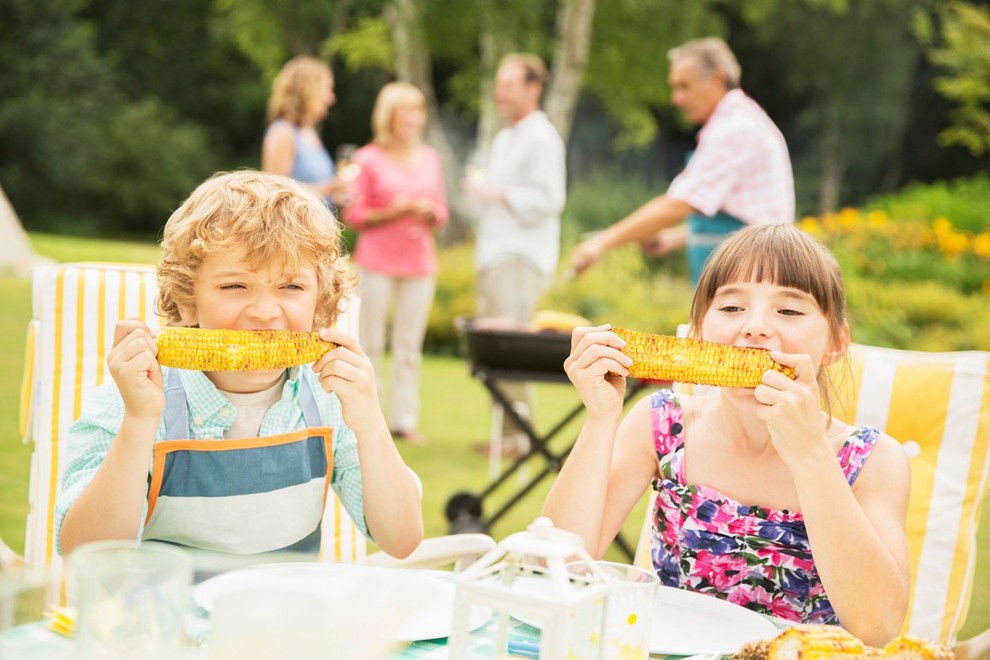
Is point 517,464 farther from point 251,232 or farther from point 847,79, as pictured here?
point 847,79

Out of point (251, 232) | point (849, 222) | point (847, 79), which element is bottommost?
point (251, 232)

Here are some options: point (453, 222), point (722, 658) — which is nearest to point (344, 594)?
point (722, 658)

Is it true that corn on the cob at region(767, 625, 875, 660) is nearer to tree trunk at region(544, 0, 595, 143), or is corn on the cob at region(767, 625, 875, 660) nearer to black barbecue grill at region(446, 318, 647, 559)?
black barbecue grill at region(446, 318, 647, 559)

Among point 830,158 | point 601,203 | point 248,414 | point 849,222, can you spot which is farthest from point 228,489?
point 830,158

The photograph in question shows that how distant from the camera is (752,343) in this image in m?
2.12

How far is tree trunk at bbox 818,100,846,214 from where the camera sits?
85.4 ft

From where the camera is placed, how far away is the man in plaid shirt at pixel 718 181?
506 cm

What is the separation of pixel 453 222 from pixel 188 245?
14562 millimetres

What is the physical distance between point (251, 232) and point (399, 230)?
516 centimetres

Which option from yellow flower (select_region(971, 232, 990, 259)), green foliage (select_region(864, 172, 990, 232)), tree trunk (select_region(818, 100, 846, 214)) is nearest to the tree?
tree trunk (select_region(818, 100, 846, 214))

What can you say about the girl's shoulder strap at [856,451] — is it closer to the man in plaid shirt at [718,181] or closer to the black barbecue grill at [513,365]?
the black barbecue grill at [513,365]

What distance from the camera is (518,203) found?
23.2ft

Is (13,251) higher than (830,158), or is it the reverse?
(830,158)

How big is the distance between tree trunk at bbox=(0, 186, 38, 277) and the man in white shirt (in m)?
10.1
